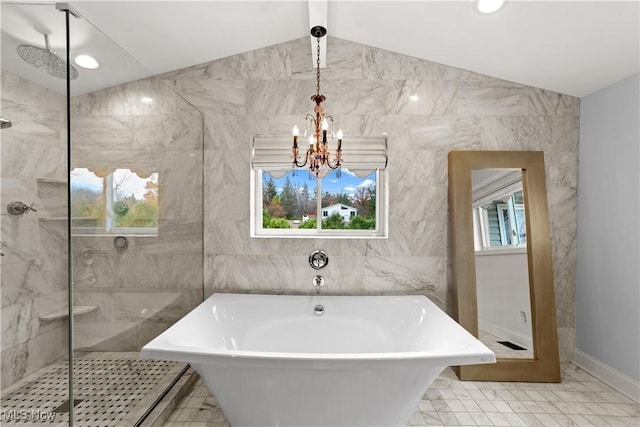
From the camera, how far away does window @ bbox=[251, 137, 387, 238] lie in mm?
2707

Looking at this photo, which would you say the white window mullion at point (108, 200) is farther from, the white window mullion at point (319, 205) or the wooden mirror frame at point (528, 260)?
the wooden mirror frame at point (528, 260)

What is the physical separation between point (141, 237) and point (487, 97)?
269cm

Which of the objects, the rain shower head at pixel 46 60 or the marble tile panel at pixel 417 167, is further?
the marble tile panel at pixel 417 167

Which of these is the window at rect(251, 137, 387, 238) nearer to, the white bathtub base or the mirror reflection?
the mirror reflection

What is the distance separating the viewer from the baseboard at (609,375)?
2.10 m

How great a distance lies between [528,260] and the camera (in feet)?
8.03

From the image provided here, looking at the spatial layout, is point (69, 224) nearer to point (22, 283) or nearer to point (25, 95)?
point (22, 283)

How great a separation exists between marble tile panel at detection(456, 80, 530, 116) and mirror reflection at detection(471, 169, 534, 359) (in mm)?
483

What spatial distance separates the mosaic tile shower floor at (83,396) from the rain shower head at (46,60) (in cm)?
125

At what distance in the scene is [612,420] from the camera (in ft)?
6.17

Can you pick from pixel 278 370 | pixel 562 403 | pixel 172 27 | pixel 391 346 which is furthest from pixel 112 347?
pixel 562 403

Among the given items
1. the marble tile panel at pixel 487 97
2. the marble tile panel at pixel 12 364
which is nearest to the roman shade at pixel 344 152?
the marble tile panel at pixel 487 97

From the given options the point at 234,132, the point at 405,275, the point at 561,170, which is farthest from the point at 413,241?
the point at 234,132

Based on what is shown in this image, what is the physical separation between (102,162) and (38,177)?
0.28 meters
